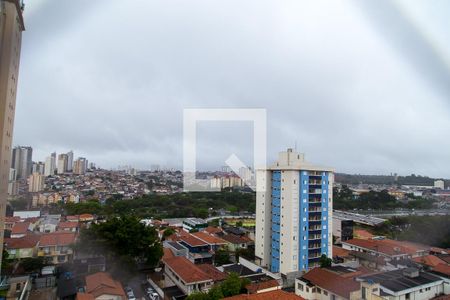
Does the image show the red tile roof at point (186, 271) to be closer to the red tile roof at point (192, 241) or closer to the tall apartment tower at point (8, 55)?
the red tile roof at point (192, 241)

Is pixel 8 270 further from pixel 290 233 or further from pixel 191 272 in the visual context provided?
pixel 290 233

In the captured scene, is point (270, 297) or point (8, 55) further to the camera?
point (270, 297)

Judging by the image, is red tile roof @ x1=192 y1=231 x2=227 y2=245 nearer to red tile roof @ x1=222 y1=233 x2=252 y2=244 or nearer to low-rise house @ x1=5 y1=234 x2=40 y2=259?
red tile roof @ x1=222 y1=233 x2=252 y2=244

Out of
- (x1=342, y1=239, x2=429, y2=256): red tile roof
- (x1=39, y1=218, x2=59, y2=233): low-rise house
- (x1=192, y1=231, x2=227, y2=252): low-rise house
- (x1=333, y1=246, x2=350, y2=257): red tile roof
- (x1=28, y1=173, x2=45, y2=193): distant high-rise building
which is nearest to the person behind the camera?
(x1=342, y1=239, x2=429, y2=256): red tile roof

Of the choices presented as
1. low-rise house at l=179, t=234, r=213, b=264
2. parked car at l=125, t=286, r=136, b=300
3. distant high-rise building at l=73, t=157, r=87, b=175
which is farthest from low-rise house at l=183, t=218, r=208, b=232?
distant high-rise building at l=73, t=157, r=87, b=175

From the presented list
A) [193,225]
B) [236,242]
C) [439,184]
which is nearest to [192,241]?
[236,242]

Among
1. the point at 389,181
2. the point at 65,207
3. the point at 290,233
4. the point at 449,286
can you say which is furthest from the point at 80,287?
the point at 389,181

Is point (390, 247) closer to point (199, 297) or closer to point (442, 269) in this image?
point (442, 269)
